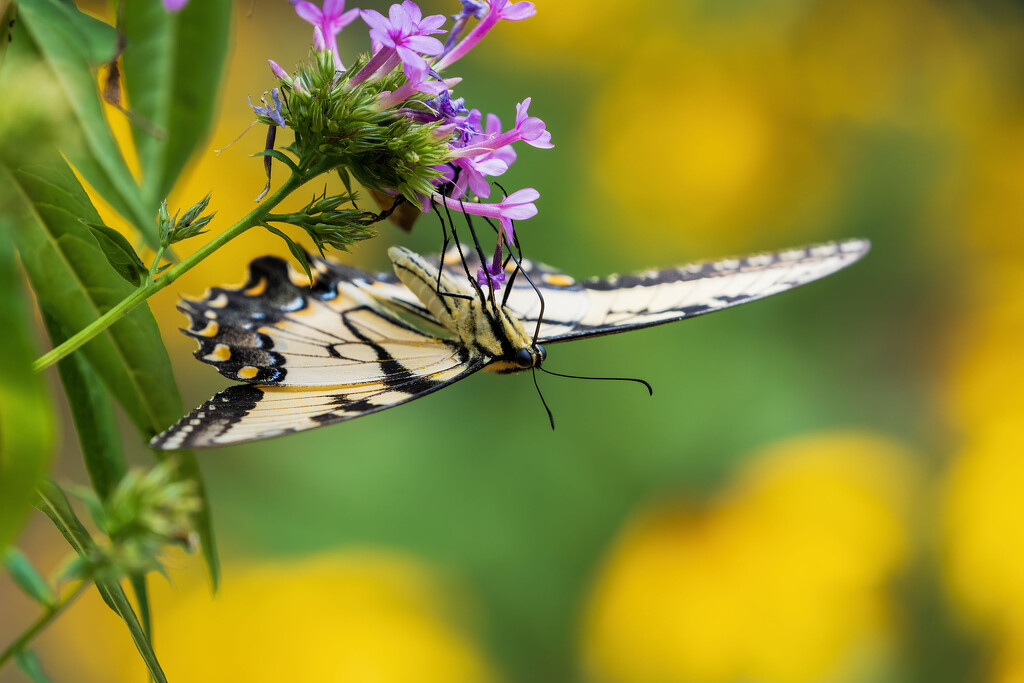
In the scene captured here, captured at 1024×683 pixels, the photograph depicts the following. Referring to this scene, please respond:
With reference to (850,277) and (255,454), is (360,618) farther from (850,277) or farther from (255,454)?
(850,277)

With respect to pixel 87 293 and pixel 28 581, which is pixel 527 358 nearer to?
pixel 87 293

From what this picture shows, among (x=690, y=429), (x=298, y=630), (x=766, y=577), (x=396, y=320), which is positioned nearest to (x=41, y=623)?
(x=396, y=320)

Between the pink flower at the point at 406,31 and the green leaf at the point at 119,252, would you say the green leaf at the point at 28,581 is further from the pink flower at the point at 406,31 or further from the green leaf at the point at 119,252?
the pink flower at the point at 406,31

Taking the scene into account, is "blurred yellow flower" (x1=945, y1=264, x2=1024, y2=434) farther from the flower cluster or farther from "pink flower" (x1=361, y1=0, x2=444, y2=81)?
"pink flower" (x1=361, y1=0, x2=444, y2=81)

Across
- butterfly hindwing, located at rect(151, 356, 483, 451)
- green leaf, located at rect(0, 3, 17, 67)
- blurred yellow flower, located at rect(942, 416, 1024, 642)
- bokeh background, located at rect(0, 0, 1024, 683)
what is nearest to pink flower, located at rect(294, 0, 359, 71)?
green leaf, located at rect(0, 3, 17, 67)

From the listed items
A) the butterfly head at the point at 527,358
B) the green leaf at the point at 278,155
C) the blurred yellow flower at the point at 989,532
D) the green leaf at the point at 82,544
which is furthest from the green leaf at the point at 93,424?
the blurred yellow flower at the point at 989,532
